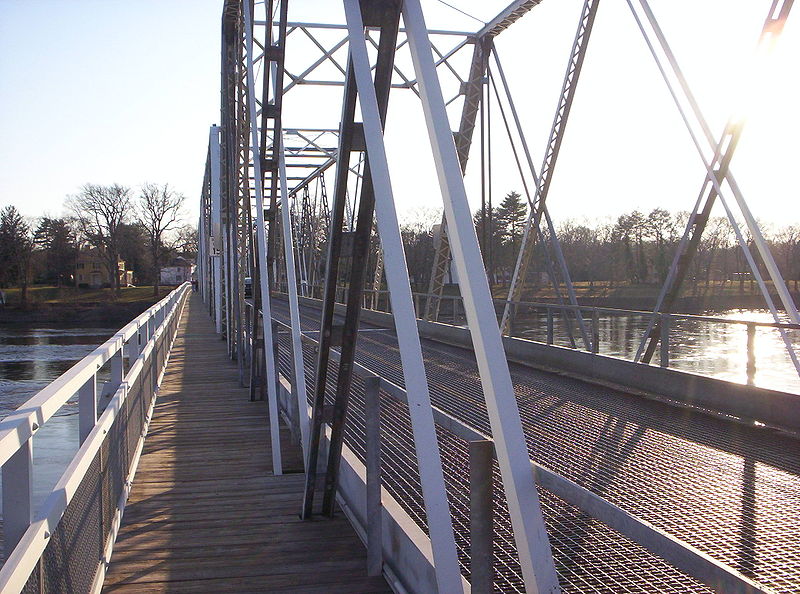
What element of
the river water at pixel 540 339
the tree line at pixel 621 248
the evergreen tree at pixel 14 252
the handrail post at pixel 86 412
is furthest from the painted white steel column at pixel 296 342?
the evergreen tree at pixel 14 252

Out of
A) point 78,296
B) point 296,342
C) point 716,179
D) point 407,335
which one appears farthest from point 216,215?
point 78,296

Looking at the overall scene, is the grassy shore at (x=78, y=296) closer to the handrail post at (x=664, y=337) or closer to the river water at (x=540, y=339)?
the river water at (x=540, y=339)

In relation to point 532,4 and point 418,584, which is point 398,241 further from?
point 532,4

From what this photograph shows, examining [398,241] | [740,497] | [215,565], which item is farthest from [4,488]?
[740,497]

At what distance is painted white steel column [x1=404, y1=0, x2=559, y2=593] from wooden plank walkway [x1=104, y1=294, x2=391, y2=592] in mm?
1870

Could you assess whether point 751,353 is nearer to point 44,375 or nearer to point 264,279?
point 264,279

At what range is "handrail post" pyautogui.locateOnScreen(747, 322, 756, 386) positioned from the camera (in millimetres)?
7645

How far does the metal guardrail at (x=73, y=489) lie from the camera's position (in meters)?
2.54

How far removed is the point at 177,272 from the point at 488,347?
380 feet

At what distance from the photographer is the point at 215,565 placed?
4645 millimetres

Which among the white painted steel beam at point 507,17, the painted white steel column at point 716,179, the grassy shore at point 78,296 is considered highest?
the white painted steel beam at point 507,17

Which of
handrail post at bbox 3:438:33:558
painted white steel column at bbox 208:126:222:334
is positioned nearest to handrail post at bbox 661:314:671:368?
handrail post at bbox 3:438:33:558

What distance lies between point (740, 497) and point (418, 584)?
239 cm

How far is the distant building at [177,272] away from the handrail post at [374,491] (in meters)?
106
